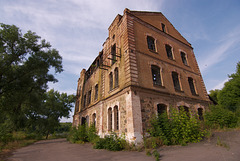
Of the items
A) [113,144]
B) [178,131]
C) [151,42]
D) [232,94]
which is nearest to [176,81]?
[151,42]

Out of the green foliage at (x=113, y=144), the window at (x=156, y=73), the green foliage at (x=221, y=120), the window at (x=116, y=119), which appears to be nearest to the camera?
the green foliage at (x=113, y=144)

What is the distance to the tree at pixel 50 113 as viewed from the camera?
23891 mm

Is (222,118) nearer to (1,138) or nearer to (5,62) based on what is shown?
(1,138)

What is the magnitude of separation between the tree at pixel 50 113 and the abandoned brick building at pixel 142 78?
16.0 metres

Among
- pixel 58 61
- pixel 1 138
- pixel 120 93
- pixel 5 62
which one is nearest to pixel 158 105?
pixel 120 93

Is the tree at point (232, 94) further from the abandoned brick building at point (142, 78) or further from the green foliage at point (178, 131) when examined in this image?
the green foliage at point (178, 131)

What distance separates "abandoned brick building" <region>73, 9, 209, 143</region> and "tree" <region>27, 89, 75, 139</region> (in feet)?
52.6

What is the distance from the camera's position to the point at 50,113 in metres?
27.1

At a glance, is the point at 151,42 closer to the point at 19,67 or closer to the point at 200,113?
the point at 200,113

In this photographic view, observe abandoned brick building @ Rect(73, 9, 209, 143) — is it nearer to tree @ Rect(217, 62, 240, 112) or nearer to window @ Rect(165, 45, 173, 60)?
window @ Rect(165, 45, 173, 60)

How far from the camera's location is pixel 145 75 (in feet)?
30.4

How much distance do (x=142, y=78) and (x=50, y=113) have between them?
2572 centimetres

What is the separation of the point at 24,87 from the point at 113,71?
10578 millimetres

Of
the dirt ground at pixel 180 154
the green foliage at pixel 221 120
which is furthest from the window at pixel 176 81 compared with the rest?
the dirt ground at pixel 180 154
